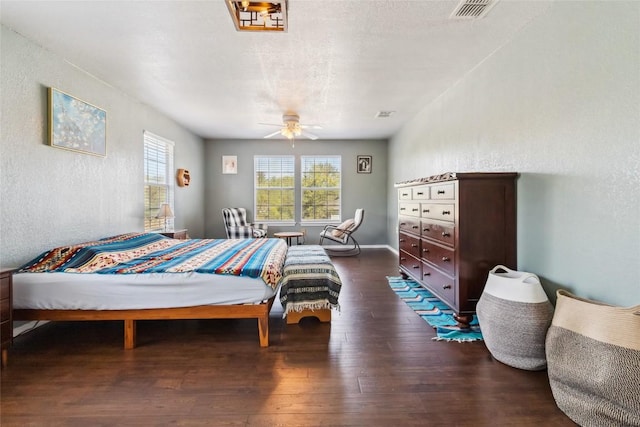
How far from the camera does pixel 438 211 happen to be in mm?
2859

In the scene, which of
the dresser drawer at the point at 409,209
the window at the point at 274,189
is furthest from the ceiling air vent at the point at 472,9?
the window at the point at 274,189

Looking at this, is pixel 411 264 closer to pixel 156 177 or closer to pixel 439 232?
pixel 439 232

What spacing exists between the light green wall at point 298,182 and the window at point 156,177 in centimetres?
163

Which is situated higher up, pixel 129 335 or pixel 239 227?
pixel 239 227

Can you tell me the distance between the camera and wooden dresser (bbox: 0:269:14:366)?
75.4 inches

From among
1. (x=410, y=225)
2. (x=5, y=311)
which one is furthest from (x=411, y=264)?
(x=5, y=311)

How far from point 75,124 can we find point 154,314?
2.15 m

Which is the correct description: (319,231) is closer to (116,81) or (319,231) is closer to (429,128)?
(429,128)

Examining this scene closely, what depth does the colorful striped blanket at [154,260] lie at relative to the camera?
2.28 m

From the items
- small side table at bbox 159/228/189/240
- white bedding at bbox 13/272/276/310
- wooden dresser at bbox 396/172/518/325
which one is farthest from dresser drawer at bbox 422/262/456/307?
small side table at bbox 159/228/189/240

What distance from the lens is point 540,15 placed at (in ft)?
7.33

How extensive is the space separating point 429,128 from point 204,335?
3.89 metres

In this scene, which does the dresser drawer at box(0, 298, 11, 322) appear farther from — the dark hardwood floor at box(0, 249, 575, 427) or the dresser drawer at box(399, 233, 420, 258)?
the dresser drawer at box(399, 233, 420, 258)

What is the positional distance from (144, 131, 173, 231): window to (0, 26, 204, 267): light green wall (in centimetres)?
23
